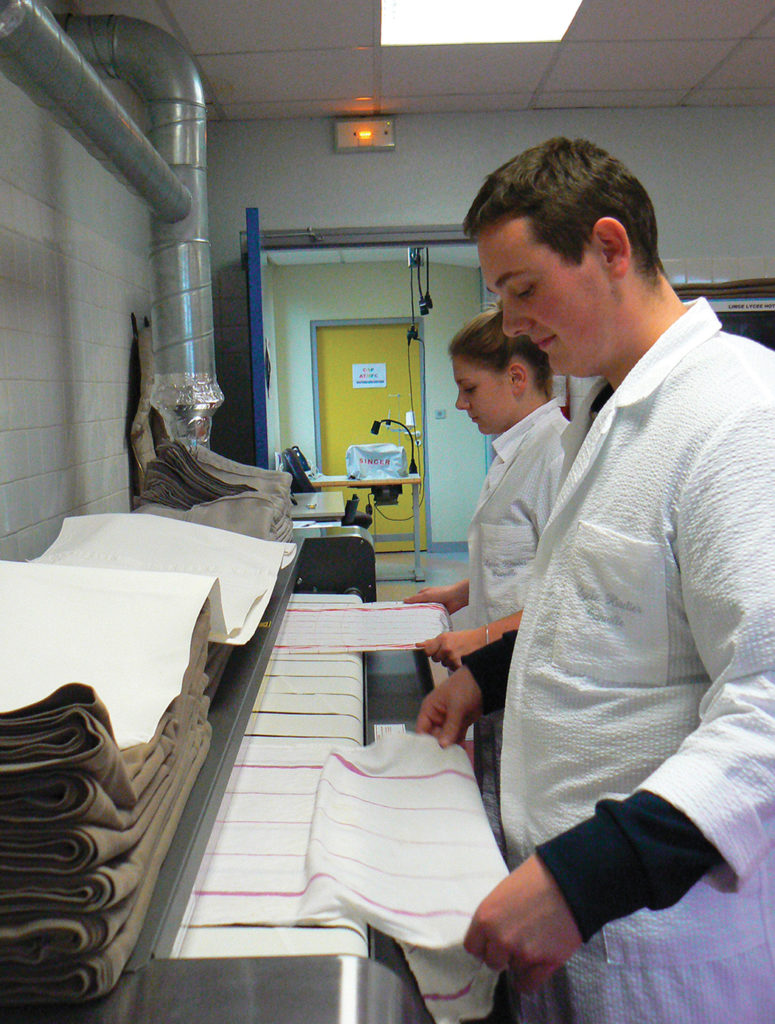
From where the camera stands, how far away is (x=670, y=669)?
2.55 feet

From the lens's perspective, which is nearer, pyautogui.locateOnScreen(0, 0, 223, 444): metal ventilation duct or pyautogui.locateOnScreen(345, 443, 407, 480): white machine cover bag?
pyautogui.locateOnScreen(0, 0, 223, 444): metal ventilation duct

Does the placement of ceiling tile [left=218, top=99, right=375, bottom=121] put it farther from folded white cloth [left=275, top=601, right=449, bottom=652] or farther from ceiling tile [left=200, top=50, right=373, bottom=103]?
folded white cloth [left=275, top=601, right=449, bottom=652]

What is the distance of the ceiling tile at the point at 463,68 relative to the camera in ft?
10.5

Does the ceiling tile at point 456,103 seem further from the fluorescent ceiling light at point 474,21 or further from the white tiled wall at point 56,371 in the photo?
the white tiled wall at point 56,371

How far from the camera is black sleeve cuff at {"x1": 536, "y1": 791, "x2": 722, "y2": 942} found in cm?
65

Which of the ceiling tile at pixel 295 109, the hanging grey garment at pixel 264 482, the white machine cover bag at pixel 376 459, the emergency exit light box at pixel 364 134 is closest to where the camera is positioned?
Result: the hanging grey garment at pixel 264 482

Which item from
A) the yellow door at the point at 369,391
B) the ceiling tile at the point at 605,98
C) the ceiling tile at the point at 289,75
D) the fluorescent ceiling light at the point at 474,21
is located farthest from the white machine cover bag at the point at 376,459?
the fluorescent ceiling light at the point at 474,21

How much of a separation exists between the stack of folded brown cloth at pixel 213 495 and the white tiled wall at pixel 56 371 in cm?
37

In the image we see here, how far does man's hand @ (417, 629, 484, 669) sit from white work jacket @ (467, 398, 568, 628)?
9.7 inches

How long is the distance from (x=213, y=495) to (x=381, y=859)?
1.20m

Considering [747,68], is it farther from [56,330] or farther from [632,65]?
[56,330]

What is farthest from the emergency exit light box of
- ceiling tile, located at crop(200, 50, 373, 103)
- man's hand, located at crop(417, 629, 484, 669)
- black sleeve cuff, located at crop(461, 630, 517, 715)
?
black sleeve cuff, located at crop(461, 630, 517, 715)

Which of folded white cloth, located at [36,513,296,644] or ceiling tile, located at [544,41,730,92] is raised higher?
ceiling tile, located at [544,41,730,92]

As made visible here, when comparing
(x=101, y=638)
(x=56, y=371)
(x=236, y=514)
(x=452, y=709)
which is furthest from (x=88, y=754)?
(x=56, y=371)
